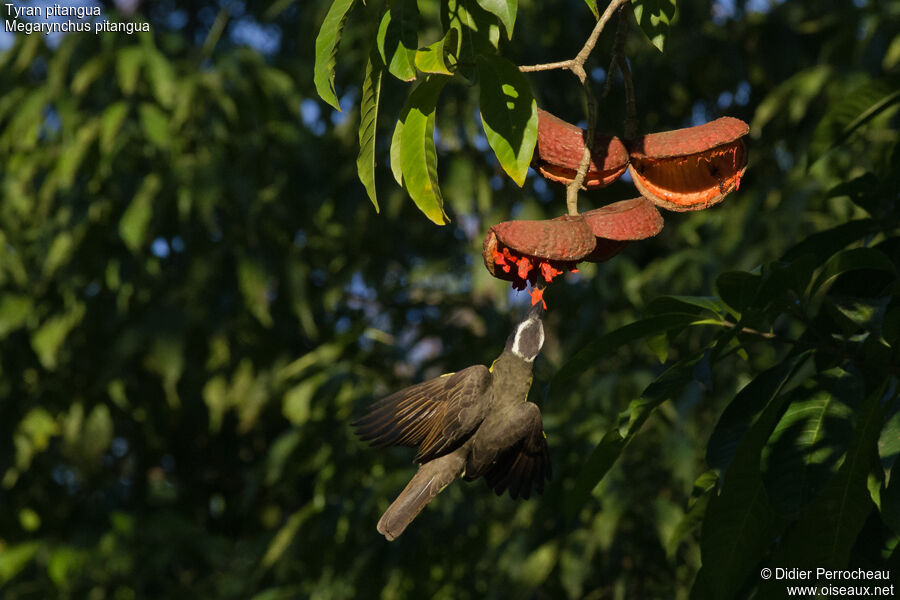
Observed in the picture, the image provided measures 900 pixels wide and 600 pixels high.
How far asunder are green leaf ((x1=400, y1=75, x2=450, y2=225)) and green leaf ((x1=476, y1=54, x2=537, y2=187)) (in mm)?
69

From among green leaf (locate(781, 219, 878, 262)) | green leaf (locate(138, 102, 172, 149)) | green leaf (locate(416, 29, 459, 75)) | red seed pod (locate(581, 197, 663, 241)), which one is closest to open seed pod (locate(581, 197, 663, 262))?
red seed pod (locate(581, 197, 663, 241))

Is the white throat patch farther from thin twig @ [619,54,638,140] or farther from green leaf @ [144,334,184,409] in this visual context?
green leaf @ [144,334,184,409]

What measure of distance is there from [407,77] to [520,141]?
5.7 inches

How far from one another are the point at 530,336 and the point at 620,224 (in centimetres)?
26

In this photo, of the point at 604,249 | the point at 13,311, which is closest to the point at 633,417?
the point at 604,249

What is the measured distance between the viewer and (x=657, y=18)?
52.1 inches

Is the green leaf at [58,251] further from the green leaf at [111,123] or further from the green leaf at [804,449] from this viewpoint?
the green leaf at [804,449]

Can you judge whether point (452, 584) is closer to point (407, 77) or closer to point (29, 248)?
point (29, 248)

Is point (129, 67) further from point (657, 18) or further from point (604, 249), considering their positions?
point (604, 249)

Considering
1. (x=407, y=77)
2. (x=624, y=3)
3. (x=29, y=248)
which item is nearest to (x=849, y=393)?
(x=624, y=3)

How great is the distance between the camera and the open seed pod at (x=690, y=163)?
1.22 metres

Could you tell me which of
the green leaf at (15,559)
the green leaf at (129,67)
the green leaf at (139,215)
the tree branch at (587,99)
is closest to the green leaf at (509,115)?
the tree branch at (587,99)

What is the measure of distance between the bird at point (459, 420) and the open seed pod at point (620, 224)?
0.16 m

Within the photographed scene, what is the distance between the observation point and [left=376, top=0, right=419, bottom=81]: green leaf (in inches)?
46.3
